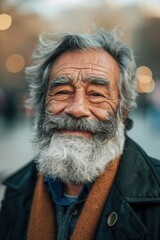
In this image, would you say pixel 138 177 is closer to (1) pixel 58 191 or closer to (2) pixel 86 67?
(1) pixel 58 191

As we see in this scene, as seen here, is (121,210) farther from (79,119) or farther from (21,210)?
(21,210)

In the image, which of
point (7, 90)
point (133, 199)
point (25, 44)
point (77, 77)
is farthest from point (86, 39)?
point (7, 90)

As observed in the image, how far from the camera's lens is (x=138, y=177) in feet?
7.48

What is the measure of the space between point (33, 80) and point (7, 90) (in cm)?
1562

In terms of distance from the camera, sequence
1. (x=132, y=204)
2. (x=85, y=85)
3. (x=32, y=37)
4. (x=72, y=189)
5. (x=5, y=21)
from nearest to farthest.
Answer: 1. (x=132, y=204)
2. (x=85, y=85)
3. (x=72, y=189)
4. (x=5, y=21)
5. (x=32, y=37)

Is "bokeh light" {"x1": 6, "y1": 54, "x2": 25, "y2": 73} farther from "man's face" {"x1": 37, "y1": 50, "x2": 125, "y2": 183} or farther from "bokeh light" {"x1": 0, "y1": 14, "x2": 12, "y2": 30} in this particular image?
"man's face" {"x1": 37, "y1": 50, "x2": 125, "y2": 183}

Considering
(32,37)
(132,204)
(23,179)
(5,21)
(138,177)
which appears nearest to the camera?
(132,204)

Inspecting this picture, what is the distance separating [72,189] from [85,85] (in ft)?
2.25

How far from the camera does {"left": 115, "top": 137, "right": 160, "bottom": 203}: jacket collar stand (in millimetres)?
→ 2166

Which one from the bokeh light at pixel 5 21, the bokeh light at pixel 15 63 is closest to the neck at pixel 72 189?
the bokeh light at pixel 5 21

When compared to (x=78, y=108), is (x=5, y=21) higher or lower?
higher

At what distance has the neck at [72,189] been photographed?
2.46 meters

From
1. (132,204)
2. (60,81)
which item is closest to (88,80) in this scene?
(60,81)

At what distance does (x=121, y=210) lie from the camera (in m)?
2.15
